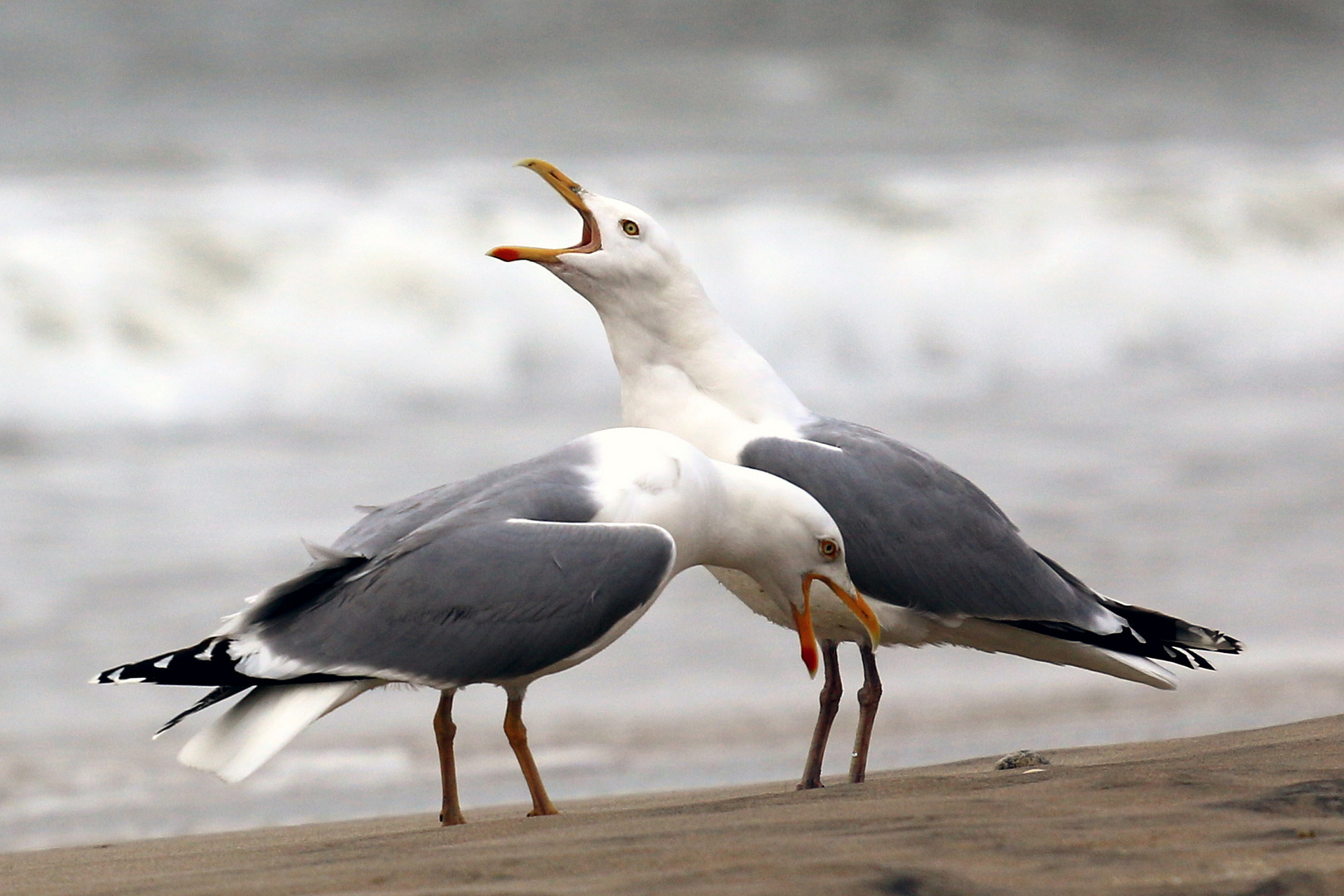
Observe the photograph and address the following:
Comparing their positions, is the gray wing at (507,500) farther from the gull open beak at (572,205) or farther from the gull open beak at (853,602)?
the gull open beak at (572,205)

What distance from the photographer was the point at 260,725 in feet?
11.5

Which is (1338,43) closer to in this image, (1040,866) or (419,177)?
(419,177)

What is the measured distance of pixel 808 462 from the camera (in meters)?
4.44

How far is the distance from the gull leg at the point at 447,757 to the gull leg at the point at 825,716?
826 mm

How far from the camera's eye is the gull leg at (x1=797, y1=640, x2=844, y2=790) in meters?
4.30

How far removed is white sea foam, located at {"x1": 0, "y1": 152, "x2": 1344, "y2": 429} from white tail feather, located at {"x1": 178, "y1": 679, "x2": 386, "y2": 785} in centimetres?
712

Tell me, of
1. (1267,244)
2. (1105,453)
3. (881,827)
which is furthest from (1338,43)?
(881,827)

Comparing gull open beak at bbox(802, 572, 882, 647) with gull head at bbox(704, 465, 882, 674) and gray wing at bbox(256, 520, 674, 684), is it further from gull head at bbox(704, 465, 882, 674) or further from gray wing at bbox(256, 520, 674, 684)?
gray wing at bbox(256, 520, 674, 684)

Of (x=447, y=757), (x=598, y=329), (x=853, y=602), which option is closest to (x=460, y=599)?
(x=447, y=757)

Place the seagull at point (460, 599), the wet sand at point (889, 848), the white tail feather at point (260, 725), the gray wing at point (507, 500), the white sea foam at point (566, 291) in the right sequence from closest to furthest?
the wet sand at point (889, 848)
the white tail feather at point (260, 725)
the seagull at point (460, 599)
the gray wing at point (507, 500)
the white sea foam at point (566, 291)

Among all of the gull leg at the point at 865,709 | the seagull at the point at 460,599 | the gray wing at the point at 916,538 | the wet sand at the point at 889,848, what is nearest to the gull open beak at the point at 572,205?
the gray wing at the point at 916,538

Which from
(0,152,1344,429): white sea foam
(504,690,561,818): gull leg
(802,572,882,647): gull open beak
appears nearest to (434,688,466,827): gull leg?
(504,690,561,818): gull leg

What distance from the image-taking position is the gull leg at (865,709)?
14.3ft

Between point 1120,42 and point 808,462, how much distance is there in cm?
1743
